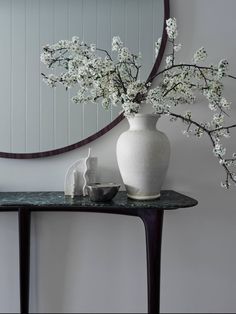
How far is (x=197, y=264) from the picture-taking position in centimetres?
113

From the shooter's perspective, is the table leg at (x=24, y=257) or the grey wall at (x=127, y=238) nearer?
the table leg at (x=24, y=257)

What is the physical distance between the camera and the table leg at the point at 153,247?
92 centimetres

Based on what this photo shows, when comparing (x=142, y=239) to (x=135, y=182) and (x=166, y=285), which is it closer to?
(x=166, y=285)

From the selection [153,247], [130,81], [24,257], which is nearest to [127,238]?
[153,247]

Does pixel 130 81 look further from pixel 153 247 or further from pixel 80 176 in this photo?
pixel 153 247

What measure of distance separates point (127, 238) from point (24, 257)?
351 mm

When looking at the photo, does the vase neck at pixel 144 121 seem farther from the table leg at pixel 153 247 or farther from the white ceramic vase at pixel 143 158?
the table leg at pixel 153 247

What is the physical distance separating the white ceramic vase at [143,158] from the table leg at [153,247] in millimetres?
55

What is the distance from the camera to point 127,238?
112 cm

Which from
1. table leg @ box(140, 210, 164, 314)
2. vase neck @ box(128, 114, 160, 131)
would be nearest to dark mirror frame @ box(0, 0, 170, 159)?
vase neck @ box(128, 114, 160, 131)

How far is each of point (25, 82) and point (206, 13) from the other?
68 centimetres

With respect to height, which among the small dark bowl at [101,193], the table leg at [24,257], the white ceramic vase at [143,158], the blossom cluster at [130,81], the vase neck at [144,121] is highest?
the blossom cluster at [130,81]

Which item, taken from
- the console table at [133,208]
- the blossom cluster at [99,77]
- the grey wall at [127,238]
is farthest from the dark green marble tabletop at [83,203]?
the blossom cluster at [99,77]

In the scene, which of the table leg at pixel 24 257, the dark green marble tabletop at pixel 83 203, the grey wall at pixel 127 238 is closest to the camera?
the dark green marble tabletop at pixel 83 203
